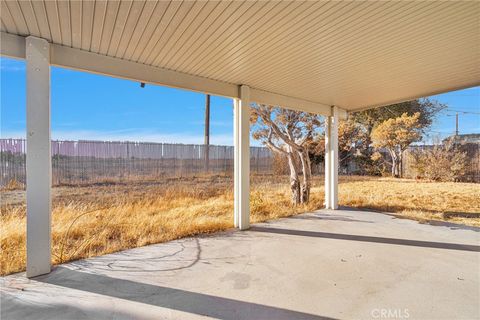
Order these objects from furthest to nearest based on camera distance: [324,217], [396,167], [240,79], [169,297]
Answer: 1. [396,167]
2. [324,217]
3. [240,79]
4. [169,297]

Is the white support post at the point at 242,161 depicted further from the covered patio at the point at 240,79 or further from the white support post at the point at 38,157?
the white support post at the point at 38,157

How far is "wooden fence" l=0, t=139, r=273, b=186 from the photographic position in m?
5.19

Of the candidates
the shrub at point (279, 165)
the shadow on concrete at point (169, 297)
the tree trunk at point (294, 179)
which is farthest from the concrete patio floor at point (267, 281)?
the shrub at point (279, 165)

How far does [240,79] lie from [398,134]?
925 cm

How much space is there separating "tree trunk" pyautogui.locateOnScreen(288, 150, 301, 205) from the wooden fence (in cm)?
289

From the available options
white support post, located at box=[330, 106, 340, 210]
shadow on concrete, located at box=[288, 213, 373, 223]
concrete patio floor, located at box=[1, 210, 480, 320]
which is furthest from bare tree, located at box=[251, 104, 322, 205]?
concrete patio floor, located at box=[1, 210, 480, 320]

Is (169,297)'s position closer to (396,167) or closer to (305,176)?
(305,176)

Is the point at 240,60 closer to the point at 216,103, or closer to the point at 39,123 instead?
the point at 39,123

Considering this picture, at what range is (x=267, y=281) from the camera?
2381 millimetres

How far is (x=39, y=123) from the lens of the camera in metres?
2.48

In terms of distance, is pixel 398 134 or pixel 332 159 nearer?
pixel 332 159

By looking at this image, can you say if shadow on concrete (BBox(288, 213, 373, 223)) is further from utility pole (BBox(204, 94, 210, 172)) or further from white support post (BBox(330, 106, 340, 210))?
utility pole (BBox(204, 94, 210, 172))

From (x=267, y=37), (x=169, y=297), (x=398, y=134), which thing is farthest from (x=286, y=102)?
(x=398, y=134)

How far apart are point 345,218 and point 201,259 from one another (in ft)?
10.4
